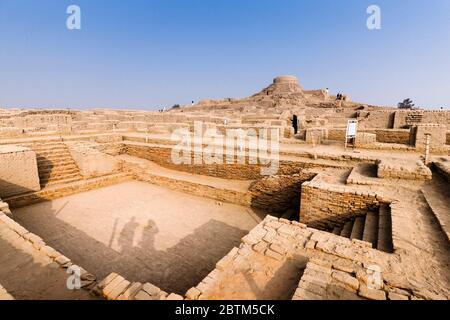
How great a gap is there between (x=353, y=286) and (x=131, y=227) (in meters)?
4.87

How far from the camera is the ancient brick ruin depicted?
287cm

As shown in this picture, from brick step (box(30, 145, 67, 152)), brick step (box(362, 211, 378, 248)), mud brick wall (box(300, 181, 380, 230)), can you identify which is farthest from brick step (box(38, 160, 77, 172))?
brick step (box(362, 211, 378, 248))

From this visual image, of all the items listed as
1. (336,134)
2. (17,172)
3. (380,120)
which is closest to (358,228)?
(336,134)

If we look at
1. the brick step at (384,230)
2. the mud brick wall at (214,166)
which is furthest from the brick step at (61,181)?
the brick step at (384,230)

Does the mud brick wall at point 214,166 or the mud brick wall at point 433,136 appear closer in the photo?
the mud brick wall at point 214,166

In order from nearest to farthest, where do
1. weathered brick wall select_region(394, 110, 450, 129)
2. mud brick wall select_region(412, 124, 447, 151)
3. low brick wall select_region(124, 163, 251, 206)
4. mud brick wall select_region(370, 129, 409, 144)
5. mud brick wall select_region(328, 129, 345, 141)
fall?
low brick wall select_region(124, 163, 251, 206), mud brick wall select_region(412, 124, 447, 151), mud brick wall select_region(370, 129, 409, 144), mud brick wall select_region(328, 129, 345, 141), weathered brick wall select_region(394, 110, 450, 129)

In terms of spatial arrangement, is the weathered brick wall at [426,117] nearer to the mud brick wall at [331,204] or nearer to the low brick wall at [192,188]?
the mud brick wall at [331,204]

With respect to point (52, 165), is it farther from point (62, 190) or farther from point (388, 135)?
point (388, 135)

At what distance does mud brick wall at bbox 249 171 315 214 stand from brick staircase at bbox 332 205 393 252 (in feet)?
6.30

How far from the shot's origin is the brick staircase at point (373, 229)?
3687 millimetres

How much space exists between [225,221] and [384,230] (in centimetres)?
352

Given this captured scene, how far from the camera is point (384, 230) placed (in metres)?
3.95

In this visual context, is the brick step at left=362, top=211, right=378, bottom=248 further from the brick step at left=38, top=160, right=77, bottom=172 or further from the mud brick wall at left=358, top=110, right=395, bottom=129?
the mud brick wall at left=358, top=110, right=395, bottom=129

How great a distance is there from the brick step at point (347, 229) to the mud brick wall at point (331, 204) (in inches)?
4.2
